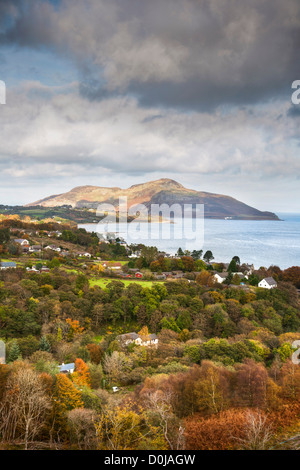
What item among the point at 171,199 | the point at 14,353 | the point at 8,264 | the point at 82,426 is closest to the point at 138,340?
the point at 14,353

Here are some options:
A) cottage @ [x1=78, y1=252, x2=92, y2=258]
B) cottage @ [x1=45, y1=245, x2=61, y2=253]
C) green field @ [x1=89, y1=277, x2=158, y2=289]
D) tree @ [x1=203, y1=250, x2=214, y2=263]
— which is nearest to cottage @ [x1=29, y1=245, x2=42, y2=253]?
cottage @ [x1=45, y1=245, x2=61, y2=253]

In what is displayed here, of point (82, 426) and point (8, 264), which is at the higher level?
point (8, 264)

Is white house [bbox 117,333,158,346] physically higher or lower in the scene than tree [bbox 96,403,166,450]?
lower

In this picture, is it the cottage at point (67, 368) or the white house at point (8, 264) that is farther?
the white house at point (8, 264)

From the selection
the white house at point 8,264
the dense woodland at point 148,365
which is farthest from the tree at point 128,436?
the white house at point 8,264

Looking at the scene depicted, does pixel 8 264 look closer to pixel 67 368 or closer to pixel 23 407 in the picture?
pixel 67 368

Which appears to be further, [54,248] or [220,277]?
[54,248]

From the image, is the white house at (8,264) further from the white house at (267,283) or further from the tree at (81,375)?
the white house at (267,283)

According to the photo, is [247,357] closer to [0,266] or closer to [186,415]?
[186,415]

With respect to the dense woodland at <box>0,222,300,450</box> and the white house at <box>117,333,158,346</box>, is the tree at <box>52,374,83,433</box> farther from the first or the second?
the white house at <box>117,333,158,346</box>
